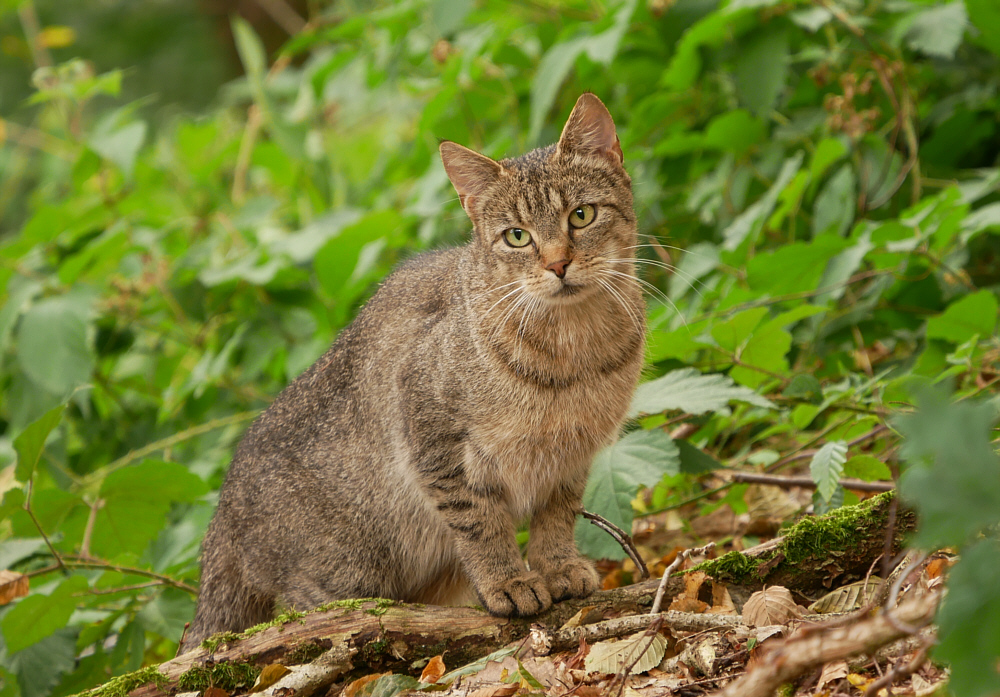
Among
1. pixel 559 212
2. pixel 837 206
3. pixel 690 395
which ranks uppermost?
pixel 559 212

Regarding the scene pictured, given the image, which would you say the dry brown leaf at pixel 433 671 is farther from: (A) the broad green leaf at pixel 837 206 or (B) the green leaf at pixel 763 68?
(B) the green leaf at pixel 763 68

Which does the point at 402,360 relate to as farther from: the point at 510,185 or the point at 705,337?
the point at 705,337

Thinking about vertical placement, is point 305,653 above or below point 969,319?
below

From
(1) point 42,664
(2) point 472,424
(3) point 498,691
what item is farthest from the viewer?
(1) point 42,664

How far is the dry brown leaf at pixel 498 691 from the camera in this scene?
2164mm

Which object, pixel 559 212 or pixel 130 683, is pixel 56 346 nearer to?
pixel 130 683

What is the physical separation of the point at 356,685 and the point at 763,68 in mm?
3332

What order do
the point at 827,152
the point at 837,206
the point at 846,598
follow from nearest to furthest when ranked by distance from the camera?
the point at 846,598
the point at 827,152
the point at 837,206

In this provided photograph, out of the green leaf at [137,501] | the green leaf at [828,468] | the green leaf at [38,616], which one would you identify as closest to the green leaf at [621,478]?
the green leaf at [828,468]

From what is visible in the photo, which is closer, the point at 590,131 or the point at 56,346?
the point at 590,131

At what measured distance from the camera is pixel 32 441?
2.85 metres

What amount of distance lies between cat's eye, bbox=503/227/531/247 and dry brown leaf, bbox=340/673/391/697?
1527 millimetres

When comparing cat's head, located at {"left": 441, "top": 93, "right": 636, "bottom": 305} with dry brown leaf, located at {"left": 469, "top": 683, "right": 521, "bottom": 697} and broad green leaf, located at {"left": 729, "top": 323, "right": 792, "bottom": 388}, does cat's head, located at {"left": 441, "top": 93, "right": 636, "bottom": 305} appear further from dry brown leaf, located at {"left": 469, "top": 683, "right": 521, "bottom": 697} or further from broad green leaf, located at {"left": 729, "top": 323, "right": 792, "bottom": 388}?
dry brown leaf, located at {"left": 469, "top": 683, "right": 521, "bottom": 697}

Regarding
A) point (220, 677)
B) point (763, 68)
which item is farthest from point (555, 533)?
point (763, 68)
